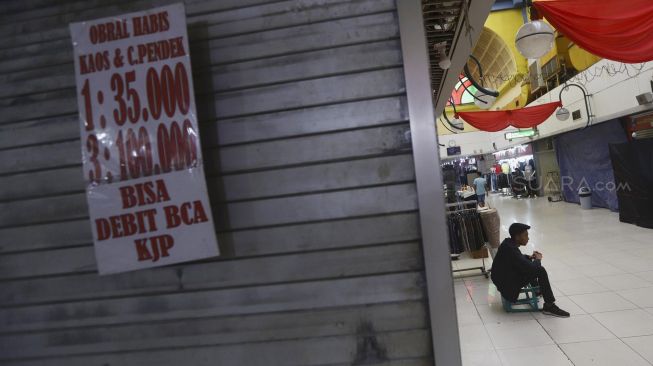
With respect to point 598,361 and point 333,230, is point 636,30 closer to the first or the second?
point 598,361

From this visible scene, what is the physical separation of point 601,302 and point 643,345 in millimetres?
1195

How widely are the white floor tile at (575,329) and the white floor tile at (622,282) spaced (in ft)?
4.12

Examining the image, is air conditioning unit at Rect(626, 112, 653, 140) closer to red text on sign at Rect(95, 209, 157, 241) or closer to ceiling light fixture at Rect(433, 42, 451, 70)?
ceiling light fixture at Rect(433, 42, 451, 70)

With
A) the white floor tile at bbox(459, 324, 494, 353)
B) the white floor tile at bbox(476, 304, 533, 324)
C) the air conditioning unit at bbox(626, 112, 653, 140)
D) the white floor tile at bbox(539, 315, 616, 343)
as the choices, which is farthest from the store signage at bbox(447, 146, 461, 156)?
the white floor tile at bbox(459, 324, 494, 353)

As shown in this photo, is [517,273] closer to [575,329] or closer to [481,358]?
[575,329]

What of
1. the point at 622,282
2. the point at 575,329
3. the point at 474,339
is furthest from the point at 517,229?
the point at 622,282

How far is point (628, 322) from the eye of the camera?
3955 mm

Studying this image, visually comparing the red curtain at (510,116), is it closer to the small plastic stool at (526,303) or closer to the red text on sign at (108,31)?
the small plastic stool at (526,303)

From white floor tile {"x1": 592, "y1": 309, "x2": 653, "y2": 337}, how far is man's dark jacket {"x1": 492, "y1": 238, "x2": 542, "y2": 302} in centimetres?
79

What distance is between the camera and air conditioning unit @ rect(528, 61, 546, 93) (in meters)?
14.3

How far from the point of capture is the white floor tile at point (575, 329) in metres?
3.73

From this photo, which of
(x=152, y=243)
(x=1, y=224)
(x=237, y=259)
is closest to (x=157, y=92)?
(x=152, y=243)

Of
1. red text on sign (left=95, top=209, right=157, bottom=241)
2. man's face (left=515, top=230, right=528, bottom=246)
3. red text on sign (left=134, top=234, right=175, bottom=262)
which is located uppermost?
red text on sign (left=95, top=209, right=157, bottom=241)

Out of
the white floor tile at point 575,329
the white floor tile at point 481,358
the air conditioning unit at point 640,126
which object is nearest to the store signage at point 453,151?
the air conditioning unit at point 640,126
